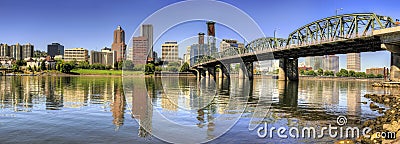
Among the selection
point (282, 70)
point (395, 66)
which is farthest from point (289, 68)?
point (395, 66)

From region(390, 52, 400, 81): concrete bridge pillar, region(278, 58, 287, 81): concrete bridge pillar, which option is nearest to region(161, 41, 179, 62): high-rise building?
region(390, 52, 400, 81): concrete bridge pillar

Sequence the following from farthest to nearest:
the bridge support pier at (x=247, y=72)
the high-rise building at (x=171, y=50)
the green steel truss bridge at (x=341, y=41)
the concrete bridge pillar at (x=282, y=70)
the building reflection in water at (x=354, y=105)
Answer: the bridge support pier at (x=247, y=72), the concrete bridge pillar at (x=282, y=70), the green steel truss bridge at (x=341, y=41), the building reflection in water at (x=354, y=105), the high-rise building at (x=171, y=50)

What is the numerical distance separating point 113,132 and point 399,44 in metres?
66.7

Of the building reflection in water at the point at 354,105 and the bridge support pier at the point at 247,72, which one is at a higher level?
the bridge support pier at the point at 247,72

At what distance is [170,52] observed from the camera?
2456 cm

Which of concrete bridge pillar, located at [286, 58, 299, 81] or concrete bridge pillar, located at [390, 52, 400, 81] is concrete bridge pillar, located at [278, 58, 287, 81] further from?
concrete bridge pillar, located at [390, 52, 400, 81]

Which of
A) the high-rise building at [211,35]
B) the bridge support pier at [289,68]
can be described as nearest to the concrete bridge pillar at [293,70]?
the bridge support pier at [289,68]

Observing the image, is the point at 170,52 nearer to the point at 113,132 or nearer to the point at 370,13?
the point at 113,132

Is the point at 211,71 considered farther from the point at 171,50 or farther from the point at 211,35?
the point at 171,50

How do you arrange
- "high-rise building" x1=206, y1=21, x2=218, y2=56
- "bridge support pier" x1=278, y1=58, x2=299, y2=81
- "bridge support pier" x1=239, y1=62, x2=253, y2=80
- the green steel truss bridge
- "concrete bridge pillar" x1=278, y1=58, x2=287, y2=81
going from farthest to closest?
"bridge support pier" x1=239, y1=62, x2=253, y2=80
"bridge support pier" x1=278, y1=58, x2=299, y2=81
"concrete bridge pillar" x1=278, y1=58, x2=287, y2=81
the green steel truss bridge
"high-rise building" x1=206, y1=21, x2=218, y2=56

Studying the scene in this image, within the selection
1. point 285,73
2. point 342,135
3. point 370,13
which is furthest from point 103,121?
point 285,73

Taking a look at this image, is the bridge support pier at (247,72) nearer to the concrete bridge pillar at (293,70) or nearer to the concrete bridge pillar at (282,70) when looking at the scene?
the concrete bridge pillar at (282,70)

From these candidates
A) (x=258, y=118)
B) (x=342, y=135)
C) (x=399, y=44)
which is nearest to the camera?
(x=342, y=135)

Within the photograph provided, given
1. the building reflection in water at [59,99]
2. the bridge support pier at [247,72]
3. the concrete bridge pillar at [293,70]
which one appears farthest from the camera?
the bridge support pier at [247,72]
